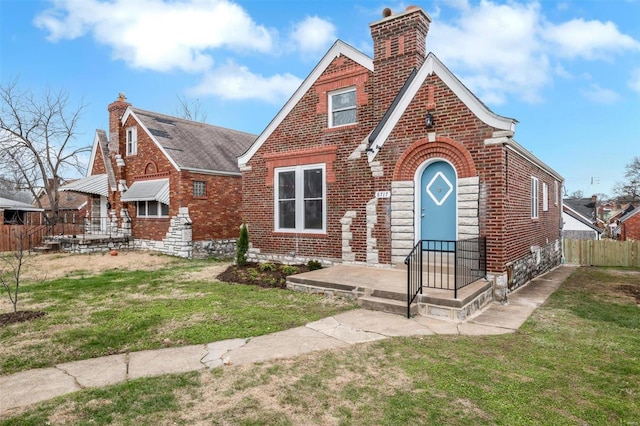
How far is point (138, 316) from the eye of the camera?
21.7ft

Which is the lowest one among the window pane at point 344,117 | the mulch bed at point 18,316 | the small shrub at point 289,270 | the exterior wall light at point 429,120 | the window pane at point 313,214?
the mulch bed at point 18,316

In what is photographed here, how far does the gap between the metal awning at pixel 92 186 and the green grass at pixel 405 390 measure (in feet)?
59.7

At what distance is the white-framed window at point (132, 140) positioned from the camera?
18.5 meters

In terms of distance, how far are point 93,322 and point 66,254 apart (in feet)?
44.4

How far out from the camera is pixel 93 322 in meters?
6.32

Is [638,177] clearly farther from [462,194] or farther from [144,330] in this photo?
[144,330]

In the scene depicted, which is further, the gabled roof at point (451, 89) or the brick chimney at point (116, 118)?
the brick chimney at point (116, 118)

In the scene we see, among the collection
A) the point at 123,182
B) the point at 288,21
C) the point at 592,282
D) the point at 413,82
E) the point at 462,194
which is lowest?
the point at 592,282

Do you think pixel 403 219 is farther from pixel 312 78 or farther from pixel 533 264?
pixel 312 78

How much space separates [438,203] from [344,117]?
13.5ft

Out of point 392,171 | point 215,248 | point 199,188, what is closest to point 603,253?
point 392,171

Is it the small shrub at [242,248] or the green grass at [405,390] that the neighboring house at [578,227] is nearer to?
the small shrub at [242,248]

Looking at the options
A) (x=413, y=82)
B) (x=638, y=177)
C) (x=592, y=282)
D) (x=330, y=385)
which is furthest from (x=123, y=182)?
(x=638, y=177)

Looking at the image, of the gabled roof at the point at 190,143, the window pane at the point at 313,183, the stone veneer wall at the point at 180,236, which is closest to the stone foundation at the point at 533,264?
the window pane at the point at 313,183
